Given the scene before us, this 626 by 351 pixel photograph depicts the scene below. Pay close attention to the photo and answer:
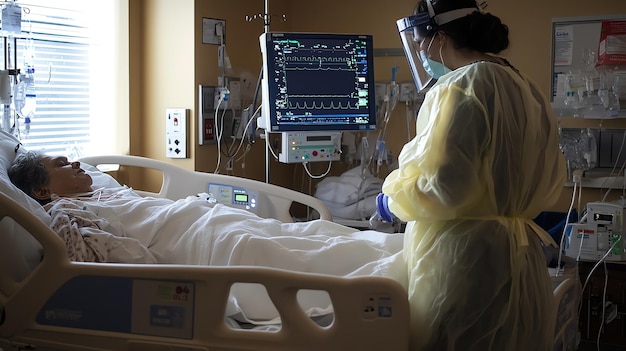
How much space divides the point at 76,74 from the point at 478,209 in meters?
2.75

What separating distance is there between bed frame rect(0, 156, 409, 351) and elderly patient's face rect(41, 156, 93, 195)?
70 centimetres

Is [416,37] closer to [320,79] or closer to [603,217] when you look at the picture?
[320,79]

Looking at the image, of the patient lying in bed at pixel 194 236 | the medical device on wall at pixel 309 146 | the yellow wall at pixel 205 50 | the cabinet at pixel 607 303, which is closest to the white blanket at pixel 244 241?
the patient lying in bed at pixel 194 236

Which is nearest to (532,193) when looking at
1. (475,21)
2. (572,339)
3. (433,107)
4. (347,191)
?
(433,107)

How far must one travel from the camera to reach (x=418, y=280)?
2191mm

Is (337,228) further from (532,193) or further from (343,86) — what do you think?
(343,86)

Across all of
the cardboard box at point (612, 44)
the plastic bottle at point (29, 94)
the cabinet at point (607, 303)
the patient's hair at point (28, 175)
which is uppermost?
the cardboard box at point (612, 44)

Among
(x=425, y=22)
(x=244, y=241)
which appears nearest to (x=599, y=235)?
(x=425, y=22)

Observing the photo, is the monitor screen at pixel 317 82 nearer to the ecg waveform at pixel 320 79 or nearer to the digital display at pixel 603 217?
the ecg waveform at pixel 320 79

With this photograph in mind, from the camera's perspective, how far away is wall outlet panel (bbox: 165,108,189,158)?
4.25 meters

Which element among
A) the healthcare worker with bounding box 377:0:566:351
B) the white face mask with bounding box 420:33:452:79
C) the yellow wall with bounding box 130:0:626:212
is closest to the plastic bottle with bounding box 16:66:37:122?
the yellow wall with bounding box 130:0:626:212

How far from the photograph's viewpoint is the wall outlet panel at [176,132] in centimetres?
425

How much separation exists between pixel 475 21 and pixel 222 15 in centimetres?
243

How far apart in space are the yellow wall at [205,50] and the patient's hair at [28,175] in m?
1.47
